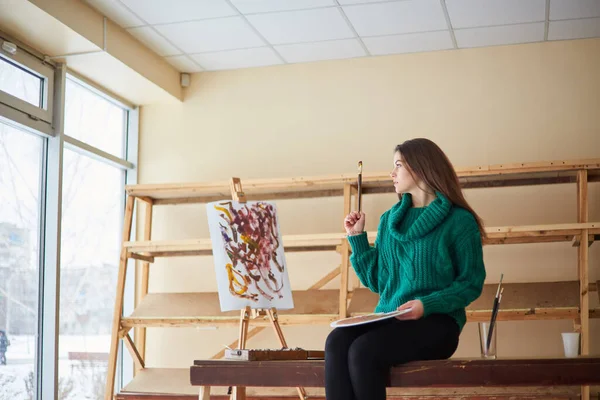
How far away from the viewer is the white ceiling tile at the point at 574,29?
456 cm

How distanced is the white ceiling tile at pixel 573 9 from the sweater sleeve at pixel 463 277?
231 cm

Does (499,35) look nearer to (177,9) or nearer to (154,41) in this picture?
(177,9)

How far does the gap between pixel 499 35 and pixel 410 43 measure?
1.80 feet

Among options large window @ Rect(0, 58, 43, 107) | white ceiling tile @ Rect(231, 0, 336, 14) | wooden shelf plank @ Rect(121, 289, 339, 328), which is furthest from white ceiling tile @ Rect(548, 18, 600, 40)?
large window @ Rect(0, 58, 43, 107)

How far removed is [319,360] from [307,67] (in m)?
3.07

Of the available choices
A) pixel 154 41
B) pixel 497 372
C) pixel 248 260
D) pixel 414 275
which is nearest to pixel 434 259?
pixel 414 275

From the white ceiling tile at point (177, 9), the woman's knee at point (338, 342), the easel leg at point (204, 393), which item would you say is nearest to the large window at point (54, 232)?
the white ceiling tile at point (177, 9)

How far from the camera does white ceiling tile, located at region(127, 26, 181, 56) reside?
183 inches

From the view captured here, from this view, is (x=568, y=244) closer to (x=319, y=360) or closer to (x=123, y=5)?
(x=319, y=360)

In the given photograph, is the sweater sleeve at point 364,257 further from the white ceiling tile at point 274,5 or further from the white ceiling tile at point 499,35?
the white ceiling tile at point 499,35

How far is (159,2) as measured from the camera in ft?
13.8

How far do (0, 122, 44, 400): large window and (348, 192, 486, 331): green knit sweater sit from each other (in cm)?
250

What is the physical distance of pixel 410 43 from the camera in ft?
16.1

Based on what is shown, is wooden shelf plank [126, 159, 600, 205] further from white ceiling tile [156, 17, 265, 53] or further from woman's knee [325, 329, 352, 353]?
woman's knee [325, 329, 352, 353]
